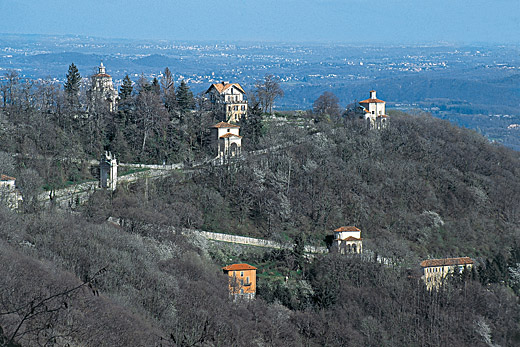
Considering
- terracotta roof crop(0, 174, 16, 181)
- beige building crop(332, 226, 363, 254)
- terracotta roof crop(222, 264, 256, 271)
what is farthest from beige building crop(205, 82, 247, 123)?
terracotta roof crop(0, 174, 16, 181)

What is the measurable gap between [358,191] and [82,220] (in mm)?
18538

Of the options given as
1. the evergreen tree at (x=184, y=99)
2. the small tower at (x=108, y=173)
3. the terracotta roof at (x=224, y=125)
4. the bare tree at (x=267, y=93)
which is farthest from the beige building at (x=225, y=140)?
the bare tree at (x=267, y=93)

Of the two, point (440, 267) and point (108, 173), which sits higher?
point (108, 173)

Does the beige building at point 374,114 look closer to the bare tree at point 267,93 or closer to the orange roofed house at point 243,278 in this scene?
the bare tree at point 267,93

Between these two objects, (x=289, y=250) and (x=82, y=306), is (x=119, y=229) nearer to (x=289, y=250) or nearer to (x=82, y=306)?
(x=289, y=250)

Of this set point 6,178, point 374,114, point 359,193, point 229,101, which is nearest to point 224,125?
point 229,101

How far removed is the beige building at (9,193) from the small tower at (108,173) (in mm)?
5022

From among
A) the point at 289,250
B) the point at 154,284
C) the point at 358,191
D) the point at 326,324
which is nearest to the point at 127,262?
the point at 154,284

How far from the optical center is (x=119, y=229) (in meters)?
34.1

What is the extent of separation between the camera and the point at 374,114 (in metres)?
54.9

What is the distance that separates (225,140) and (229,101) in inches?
199

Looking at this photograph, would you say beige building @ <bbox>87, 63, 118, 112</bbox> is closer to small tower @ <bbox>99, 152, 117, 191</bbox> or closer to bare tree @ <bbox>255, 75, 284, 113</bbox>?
small tower @ <bbox>99, 152, 117, 191</bbox>

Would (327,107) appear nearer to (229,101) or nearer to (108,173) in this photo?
(229,101)

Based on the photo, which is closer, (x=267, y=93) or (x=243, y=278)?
(x=243, y=278)
